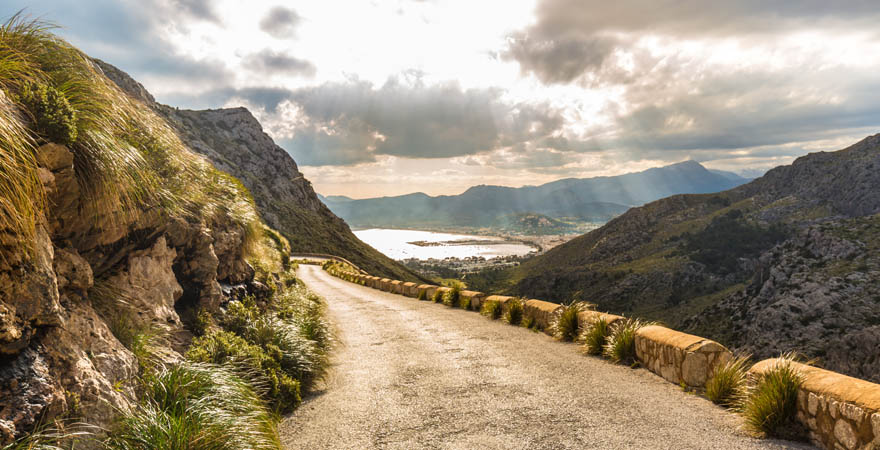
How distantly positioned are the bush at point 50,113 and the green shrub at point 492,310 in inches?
463

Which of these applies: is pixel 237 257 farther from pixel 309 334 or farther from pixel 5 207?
pixel 5 207

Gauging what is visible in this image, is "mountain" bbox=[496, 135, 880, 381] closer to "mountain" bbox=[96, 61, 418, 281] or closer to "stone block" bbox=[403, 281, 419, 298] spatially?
"stone block" bbox=[403, 281, 419, 298]

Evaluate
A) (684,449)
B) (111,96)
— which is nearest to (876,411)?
(684,449)

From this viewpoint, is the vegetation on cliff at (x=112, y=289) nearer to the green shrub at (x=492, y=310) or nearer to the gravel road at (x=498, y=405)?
the gravel road at (x=498, y=405)

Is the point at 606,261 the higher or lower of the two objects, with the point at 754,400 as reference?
lower

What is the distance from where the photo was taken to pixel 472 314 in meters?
15.2

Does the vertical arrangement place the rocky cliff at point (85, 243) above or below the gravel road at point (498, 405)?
above

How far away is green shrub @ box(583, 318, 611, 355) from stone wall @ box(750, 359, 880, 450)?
12.8 ft

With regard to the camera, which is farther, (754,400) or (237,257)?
(237,257)

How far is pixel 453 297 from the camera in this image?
1750 cm

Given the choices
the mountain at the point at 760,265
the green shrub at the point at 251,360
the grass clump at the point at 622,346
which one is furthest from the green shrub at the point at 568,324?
the green shrub at the point at 251,360

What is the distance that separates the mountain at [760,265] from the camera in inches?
2302

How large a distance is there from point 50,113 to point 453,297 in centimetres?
1452

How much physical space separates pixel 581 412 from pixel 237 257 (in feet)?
24.3
